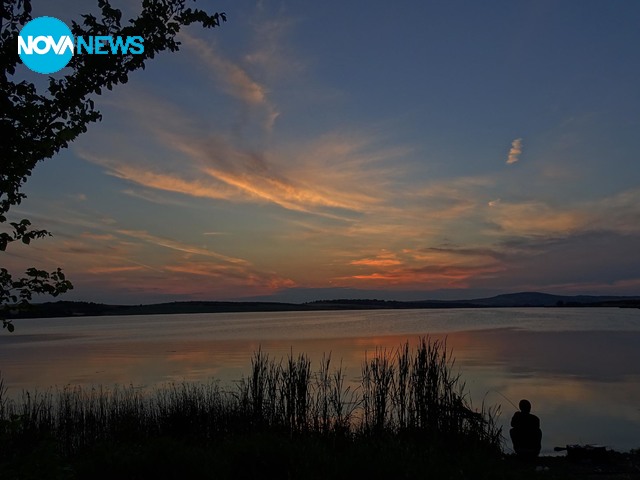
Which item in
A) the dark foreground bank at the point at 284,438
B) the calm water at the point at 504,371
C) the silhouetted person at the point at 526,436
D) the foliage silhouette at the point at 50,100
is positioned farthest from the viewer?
the calm water at the point at 504,371

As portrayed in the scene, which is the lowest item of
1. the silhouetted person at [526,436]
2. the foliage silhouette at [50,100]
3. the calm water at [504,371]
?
the calm water at [504,371]

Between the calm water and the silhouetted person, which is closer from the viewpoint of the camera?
the silhouetted person

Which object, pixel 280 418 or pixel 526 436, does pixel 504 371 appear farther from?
pixel 280 418

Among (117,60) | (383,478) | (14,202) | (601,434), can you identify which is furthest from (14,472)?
(601,434)

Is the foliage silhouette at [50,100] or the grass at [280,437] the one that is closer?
the foliage silhouette at [50,100]

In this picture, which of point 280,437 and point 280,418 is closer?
point 280,437

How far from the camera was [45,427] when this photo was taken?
14.9 meters

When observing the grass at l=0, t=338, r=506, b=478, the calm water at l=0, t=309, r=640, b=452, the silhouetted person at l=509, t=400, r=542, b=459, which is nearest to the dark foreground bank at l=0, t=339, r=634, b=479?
the grass at l=0, t=338, r=506, b=478

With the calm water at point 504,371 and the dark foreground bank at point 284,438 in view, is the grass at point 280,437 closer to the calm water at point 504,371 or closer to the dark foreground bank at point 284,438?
the dark foreground bank at point 284,438

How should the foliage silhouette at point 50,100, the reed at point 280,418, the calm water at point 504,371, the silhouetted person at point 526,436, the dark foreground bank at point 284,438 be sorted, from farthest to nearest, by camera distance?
the calm water at point 504,371, the reed at point 280,418, the silhouetted person at point 526,436, the dark foreground bank at point 284,438, the foliage silhouette at point 50,100

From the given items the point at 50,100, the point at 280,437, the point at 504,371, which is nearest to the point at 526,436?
the point at 280,437

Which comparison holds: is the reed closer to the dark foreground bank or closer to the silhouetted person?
the dark foreground bank

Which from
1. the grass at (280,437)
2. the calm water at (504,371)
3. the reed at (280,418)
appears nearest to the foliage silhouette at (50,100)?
the grass at (280,437)

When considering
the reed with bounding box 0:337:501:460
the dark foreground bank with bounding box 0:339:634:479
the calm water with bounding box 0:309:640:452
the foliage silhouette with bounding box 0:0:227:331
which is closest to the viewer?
the foliage silhouette with bounding box 0:0:227:331
